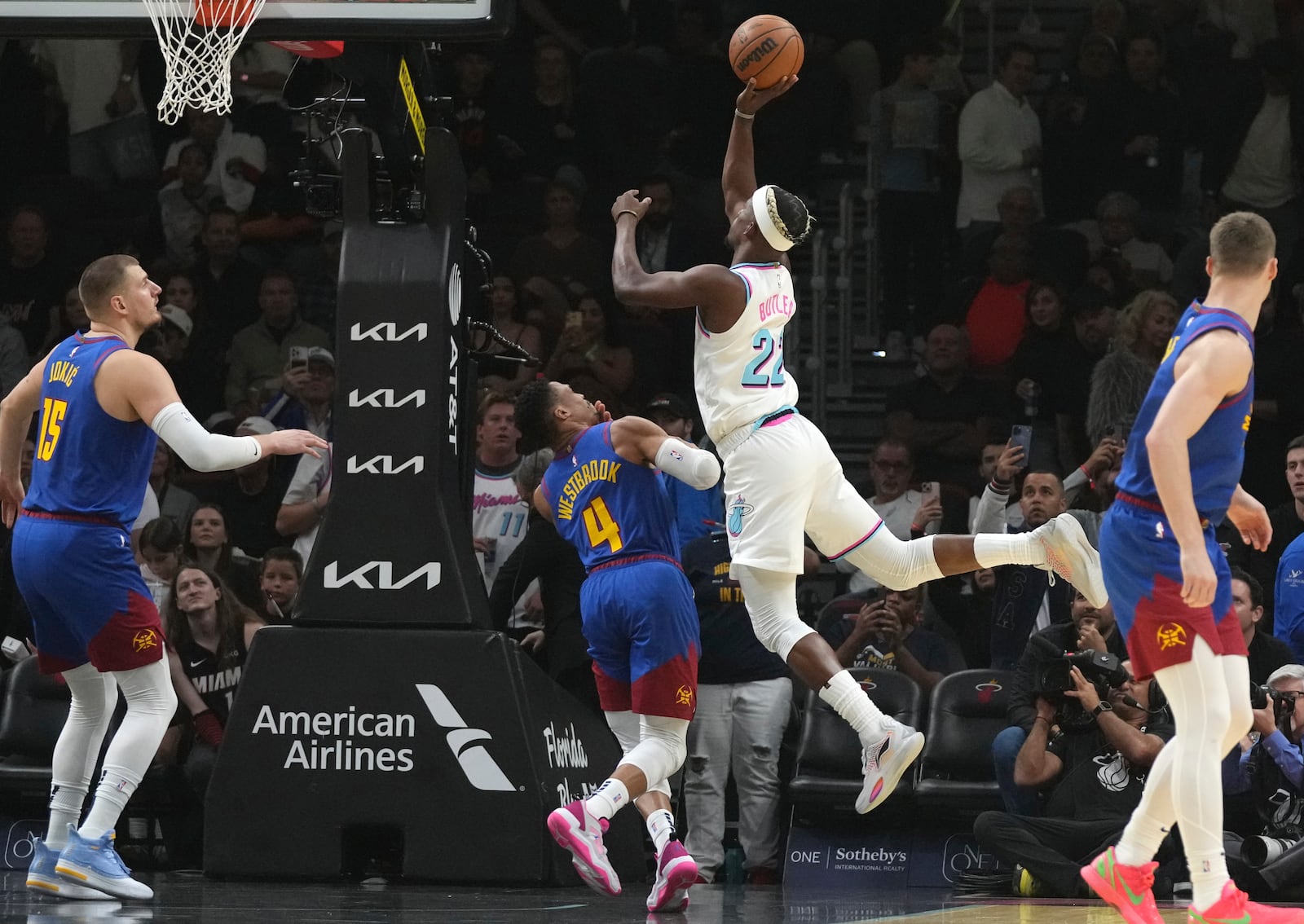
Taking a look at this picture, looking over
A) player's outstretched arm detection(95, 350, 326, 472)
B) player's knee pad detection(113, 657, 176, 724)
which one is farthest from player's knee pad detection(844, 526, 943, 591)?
player's knee pad detection(113, 657, 176, 724)

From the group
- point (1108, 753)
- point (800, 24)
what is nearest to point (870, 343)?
point (800, 24)

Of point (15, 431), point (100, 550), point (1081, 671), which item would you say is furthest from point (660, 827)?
point (15, 431)

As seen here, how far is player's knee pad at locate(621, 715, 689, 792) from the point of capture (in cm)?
779

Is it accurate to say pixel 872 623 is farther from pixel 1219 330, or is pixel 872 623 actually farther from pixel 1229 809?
pixel 1219 330

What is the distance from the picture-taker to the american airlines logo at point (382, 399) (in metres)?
8.41

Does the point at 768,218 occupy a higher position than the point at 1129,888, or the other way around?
the point at 768,218

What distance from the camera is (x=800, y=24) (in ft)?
46.5

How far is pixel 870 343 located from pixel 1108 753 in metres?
4.83

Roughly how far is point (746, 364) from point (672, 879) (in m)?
2.19

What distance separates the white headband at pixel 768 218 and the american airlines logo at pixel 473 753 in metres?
2.55

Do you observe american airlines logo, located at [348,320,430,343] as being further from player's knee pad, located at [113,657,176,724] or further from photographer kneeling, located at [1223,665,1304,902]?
photographer kneeling, located at [1223,665,1304,902]

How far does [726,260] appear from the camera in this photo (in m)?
12.7

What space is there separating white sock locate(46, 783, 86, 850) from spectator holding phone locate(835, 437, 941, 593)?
490 centimetres

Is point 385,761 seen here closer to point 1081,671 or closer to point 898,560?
point 898,560
